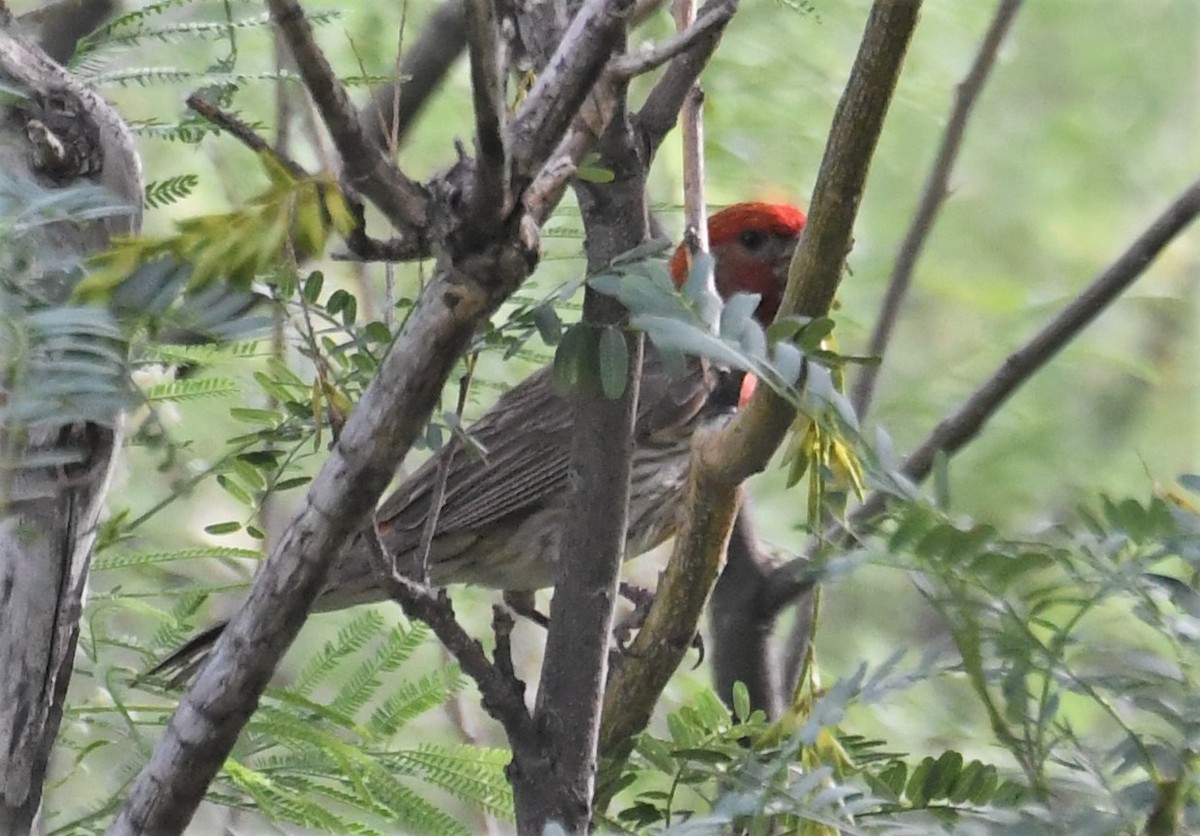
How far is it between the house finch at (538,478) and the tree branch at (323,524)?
2.03 metres

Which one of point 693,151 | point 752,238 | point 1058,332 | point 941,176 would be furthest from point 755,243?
point 693,151

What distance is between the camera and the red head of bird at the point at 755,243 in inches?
154

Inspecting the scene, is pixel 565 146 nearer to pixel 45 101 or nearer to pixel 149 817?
pixel 45 101

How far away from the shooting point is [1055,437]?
171 inches

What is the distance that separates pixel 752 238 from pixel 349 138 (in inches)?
104

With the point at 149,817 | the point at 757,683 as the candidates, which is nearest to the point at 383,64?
the point at 757,683

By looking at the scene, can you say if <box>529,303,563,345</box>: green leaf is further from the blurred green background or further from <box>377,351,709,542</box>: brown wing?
<box>377,351,709,542</box>: brown wing

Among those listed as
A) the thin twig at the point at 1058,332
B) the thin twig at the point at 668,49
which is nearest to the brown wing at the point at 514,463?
the thin twig at the point at 1058,332

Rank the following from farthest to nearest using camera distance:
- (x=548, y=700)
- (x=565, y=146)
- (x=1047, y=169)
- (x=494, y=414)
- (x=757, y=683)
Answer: (x=1047, y=169), (x=494, y=414), (x=757, y=683), (x=548, y=700), (x=565, y=146)

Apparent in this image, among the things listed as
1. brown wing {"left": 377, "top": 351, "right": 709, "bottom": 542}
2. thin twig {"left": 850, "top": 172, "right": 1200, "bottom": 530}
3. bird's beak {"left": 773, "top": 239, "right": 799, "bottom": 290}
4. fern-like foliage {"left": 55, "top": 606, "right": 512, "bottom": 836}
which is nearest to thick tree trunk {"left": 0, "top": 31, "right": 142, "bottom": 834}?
fern-like foliage {"left": 55, "top": 606, "right": 512, "bottom": 836}

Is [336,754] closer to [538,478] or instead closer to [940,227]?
[538,478]

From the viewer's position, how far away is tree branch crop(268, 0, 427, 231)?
4.22ft

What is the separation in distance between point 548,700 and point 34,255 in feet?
2.64

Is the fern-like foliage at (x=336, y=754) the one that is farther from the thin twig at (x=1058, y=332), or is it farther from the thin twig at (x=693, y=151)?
the thin twig at (x=1058, y=332)
